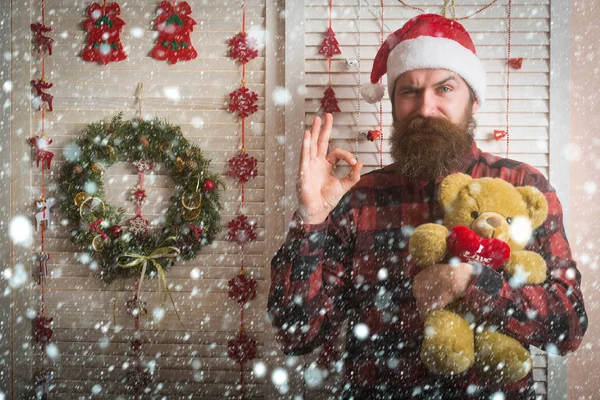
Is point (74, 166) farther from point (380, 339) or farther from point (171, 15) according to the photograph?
point (380, 339)

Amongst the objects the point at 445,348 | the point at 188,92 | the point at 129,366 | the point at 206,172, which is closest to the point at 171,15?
the point at 188,92

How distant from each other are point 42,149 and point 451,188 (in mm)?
1541

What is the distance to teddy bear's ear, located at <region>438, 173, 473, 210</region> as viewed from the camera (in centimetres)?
127

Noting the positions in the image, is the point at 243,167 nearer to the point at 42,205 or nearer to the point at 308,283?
the point at 308,283

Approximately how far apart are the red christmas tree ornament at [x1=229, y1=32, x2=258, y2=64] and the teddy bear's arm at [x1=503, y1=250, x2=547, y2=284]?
46.7 inches

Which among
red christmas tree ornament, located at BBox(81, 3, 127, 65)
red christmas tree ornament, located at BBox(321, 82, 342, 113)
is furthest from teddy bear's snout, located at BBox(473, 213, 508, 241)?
red christmas tree ornament, located at BBox(81, 3, 127, 65)

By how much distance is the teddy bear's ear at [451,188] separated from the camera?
1.27 meters

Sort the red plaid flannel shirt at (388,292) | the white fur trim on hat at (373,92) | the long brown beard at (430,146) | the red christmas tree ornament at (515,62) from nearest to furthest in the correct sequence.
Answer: the red plaid flannel shirt at (388,292) → the long brown beard at (430,146) → the white fur trim on hat at (373,92) → the red christmas tree ornament at (515,62)

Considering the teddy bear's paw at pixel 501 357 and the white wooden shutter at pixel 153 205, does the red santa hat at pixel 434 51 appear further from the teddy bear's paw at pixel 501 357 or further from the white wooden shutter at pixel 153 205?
the teddy bear's paw at pixel 501 357

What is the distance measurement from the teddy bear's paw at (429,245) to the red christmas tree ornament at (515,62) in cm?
89

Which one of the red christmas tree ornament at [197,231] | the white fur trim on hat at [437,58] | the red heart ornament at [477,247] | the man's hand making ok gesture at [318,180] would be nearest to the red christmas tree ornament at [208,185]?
the red christmas tree ornament at [197,231]

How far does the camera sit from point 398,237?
5.04 ft

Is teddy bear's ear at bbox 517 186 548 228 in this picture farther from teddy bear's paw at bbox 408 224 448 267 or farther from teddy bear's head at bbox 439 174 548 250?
teddy bear's paw at bbox 408 224 448 267

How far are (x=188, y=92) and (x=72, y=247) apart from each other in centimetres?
76
